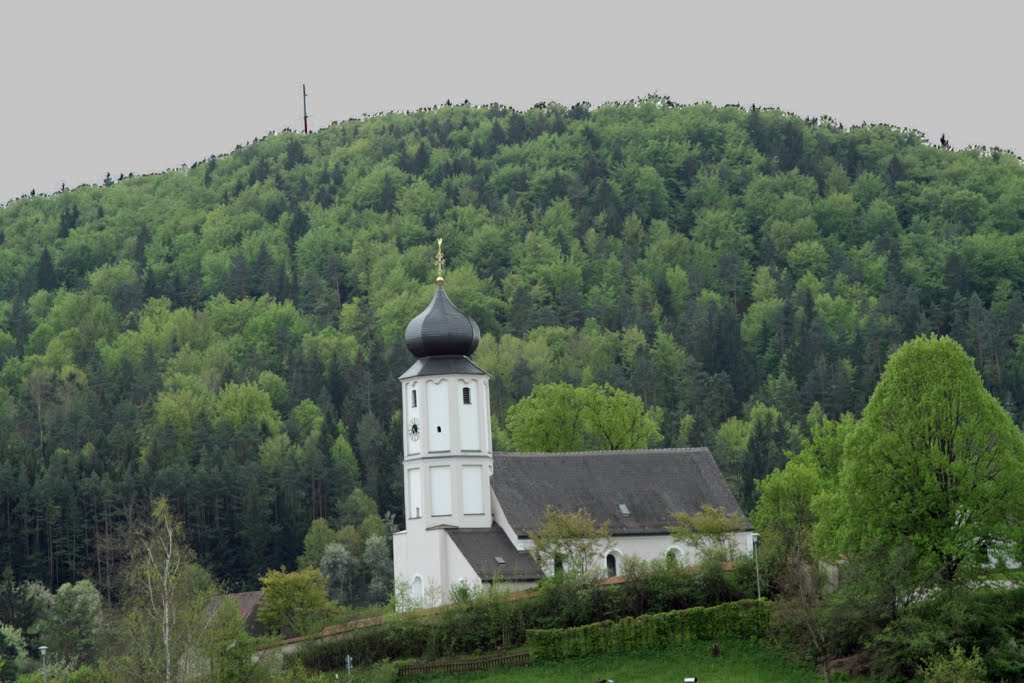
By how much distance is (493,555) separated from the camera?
7712 cm

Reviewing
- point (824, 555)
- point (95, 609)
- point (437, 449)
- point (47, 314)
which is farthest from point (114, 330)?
point (824, 555)

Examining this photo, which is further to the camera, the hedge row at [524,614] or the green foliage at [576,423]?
the green foliage at [576,423]

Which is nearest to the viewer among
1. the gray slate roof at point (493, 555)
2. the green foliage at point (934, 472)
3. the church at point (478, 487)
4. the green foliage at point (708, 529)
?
the green foliage at point (934, 472)

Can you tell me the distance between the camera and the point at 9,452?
393ft

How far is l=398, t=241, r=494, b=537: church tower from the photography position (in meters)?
79.1

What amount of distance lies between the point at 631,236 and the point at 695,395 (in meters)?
52.7

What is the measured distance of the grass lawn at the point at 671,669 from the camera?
65.1m

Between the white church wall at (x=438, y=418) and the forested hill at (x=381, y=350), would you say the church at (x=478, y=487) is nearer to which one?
the white church wall at (x=438, y=418)

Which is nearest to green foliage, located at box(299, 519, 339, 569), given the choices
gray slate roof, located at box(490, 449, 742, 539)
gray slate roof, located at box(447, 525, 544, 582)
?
gray slate roof, located at box(490, 449, 742, 539)

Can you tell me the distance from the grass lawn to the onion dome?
1612 centimetres

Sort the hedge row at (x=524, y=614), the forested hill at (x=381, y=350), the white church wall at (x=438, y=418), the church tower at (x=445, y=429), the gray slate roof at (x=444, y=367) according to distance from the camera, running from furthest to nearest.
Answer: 1. the forested hill at (x=381, y=350)
2. the gray slate roof at (x=444, y=367)
3. the white church wall at (x=438, y=418)
4. the church tower at (x=445, y=429)
5. the hedge row at (x=524, y=614)

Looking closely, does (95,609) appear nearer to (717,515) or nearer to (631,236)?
(717,515)

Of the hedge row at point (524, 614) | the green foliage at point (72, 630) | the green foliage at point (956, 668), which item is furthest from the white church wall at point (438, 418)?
the green foliage at point (956, 668)

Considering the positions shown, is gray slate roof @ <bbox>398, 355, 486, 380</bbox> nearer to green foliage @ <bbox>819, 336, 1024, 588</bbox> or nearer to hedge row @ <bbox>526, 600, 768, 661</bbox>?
hedge row @ <bbox>526, 600, 768, 661</bbox>
